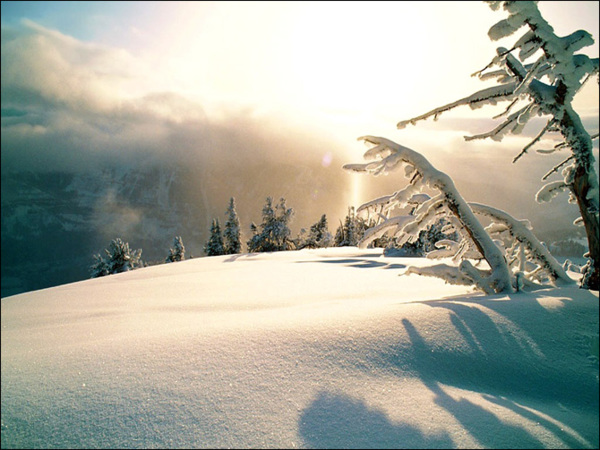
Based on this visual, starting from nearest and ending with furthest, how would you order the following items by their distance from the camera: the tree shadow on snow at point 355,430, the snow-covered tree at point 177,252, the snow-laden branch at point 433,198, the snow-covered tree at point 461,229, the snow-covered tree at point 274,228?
the tree shadow on snow at point 355,430, the snow-covered tree at point 461,229, the snow-laden branch at point 433,198, the snow-covered tree at point 274,228, the snow-covered tree at point 177,252

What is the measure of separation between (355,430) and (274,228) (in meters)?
40.1

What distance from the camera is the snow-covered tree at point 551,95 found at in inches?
112

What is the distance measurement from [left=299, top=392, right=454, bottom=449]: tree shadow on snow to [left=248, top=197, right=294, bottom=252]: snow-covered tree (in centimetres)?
3975

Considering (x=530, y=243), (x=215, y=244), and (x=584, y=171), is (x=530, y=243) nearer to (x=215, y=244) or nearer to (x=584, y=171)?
(x=584, y=171)

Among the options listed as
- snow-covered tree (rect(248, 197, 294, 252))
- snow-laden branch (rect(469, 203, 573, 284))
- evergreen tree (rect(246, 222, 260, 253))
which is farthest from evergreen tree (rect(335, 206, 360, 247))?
snow-laden branch (rect(469, 203, 573, 284))

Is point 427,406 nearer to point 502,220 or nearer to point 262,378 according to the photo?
point 262,378

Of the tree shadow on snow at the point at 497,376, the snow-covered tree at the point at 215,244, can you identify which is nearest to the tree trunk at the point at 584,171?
the tree shadow on snow at the point at 497,376

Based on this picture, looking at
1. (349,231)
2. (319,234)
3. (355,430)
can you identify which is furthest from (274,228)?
(355,430)

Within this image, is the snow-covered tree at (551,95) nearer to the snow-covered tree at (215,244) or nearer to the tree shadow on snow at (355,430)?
the tree shadow on snow at (355,430)

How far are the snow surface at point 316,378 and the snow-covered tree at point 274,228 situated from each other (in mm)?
38308

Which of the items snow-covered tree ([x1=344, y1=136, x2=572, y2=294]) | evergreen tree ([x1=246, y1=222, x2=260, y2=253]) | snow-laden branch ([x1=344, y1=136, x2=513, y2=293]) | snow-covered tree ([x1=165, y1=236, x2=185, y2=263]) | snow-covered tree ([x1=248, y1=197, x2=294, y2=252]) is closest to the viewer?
snow-covered tree ([x1=344, y1=136, x2=572, y2=294])

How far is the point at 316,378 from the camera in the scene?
1.77 meters

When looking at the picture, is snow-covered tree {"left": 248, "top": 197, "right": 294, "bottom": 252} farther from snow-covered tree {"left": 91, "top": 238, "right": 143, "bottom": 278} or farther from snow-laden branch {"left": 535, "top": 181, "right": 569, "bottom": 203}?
snow-laden branch {"left": 535, "top": 181, "right": 569, "bottom": 203}

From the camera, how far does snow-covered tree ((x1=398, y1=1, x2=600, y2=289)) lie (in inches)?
112
